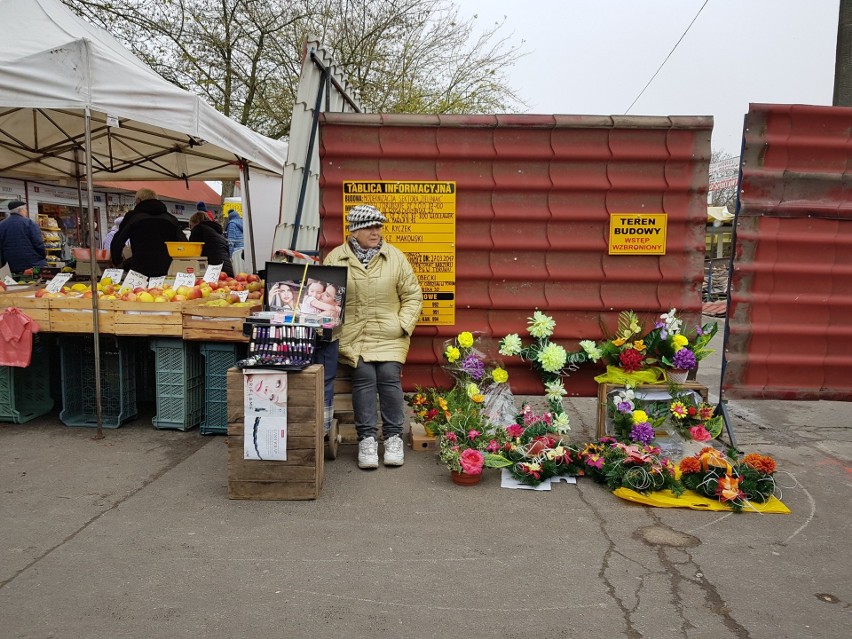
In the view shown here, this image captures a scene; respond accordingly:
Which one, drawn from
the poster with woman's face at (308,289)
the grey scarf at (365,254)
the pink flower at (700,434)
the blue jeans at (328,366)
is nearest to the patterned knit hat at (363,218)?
the grey scarf at (365,254)

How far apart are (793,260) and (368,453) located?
12.1ft

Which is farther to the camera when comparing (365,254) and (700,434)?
(365,254)

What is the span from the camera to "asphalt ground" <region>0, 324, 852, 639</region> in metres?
3.00

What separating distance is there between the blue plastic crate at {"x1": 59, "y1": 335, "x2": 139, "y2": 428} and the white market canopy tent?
194 centimetres

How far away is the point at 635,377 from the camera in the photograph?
5137 millimetres

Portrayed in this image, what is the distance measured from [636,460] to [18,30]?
19.8 ft

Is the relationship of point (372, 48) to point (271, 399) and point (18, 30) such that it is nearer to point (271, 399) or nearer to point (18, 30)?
point (18, 30)

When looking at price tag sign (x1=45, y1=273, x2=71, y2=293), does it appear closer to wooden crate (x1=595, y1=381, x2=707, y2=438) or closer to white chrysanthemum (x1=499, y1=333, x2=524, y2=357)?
white chrysanthemum (x1=499, y1=333, x2=524, y2=357)

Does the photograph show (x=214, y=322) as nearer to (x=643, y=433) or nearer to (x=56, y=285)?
(x=56, y=285)

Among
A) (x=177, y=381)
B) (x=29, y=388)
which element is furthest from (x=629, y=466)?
(x=29, y=388)

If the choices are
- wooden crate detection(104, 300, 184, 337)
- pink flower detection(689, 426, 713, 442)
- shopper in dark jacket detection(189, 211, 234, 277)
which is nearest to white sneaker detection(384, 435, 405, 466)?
wooden crate detection(104, 300, 184, 337)

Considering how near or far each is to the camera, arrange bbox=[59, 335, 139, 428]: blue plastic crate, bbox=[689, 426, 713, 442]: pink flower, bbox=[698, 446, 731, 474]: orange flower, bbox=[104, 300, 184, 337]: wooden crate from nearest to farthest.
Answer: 1. bbox=[698, 446, 731, 474]: orange flower
2. bbox=[689, 426, 713, 442]: pink flower
3. bbox=[104, 300, 184, 337]: wooden crate
4. bbox=[59, 335, 139, 428]: blue plastic crate

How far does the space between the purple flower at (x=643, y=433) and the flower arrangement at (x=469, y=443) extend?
3.10 ft

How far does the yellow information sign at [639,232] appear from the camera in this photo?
18.0 ft
